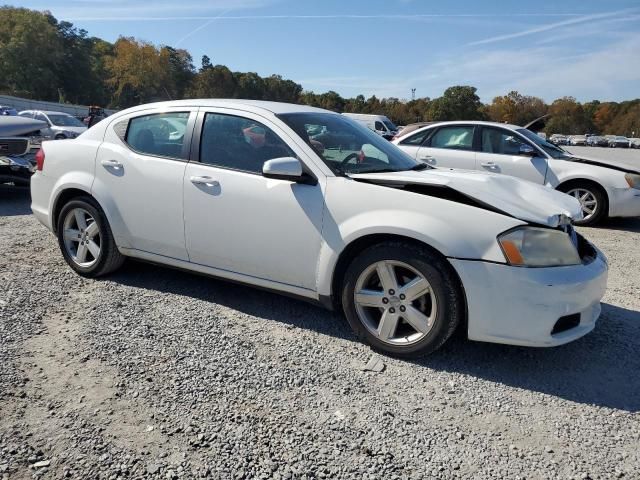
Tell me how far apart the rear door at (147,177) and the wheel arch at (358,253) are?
1267 millimetres

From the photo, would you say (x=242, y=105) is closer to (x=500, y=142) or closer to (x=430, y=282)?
(x=430, y=282)

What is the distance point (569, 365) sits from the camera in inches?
128

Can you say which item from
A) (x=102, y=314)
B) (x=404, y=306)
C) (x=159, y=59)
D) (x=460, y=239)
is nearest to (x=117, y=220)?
(x=102, y=314)

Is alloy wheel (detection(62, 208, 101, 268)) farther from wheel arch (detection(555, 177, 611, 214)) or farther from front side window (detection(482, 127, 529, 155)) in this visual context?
wheel arch (detection(555, 177, 611, 214))

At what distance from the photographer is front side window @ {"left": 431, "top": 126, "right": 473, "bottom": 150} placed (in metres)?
8.41

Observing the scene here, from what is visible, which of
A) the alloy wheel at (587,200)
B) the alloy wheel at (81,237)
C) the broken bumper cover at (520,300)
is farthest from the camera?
the alloy wheel at (587,200)

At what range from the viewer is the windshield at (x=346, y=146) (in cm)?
361

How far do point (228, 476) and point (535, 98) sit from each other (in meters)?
133

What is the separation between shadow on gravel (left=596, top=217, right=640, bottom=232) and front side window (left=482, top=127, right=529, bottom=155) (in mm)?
1793

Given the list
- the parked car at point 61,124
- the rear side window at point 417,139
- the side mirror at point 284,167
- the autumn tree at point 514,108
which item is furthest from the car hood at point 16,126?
the autumn tree at point 514,108

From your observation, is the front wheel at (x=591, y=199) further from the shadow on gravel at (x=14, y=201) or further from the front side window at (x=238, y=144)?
the shadow on gravel at (x=14, y=201)

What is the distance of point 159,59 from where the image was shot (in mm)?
91812

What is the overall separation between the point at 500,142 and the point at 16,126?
7.89 metres

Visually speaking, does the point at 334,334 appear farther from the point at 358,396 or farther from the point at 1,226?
the point at 1,226
